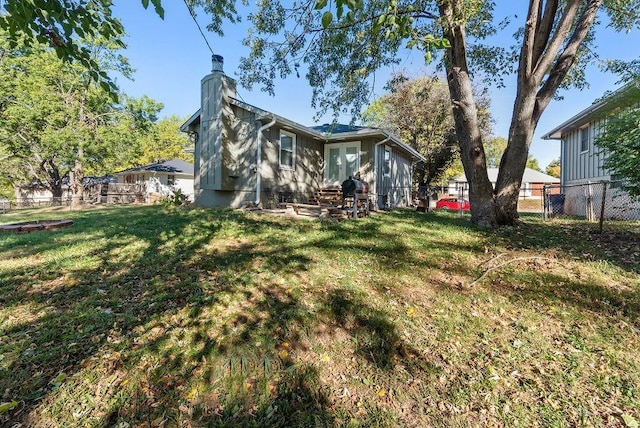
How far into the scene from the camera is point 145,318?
296 cm

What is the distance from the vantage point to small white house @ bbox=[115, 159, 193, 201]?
23.8 m

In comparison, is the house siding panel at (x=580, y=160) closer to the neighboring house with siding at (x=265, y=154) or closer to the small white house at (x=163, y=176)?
the neighboring house with siding at (x=265, y=154)

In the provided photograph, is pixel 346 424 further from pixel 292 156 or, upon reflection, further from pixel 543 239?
pixel 292 156

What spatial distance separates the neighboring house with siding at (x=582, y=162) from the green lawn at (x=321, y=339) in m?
6.93

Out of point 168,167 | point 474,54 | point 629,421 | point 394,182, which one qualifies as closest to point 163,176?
point 168,167

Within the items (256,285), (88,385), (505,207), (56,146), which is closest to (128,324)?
(88,385)

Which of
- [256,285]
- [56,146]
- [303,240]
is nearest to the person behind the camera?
[256,285]

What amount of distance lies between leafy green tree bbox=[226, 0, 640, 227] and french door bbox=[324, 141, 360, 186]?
135 inches

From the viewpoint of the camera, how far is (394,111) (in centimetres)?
2206

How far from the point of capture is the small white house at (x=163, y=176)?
23.8m

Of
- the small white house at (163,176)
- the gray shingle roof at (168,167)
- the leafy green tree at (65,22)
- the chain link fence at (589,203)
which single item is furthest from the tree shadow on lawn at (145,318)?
the small white house at (163,176)

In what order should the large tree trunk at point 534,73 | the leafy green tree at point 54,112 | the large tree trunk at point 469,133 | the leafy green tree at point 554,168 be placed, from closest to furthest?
the large tree trunk at point 534,73, the large tree trunk at point 469,133, the leafy green tree at point 54,112, the leafy green tree at point 554,168

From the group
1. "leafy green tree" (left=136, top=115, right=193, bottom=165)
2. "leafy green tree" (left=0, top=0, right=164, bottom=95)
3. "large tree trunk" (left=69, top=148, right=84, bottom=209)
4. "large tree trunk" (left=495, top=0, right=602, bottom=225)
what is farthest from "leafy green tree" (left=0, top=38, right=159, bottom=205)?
"large tree trunk" (left=495, top=0, right=602, bottom=225)

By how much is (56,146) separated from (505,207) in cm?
2058
